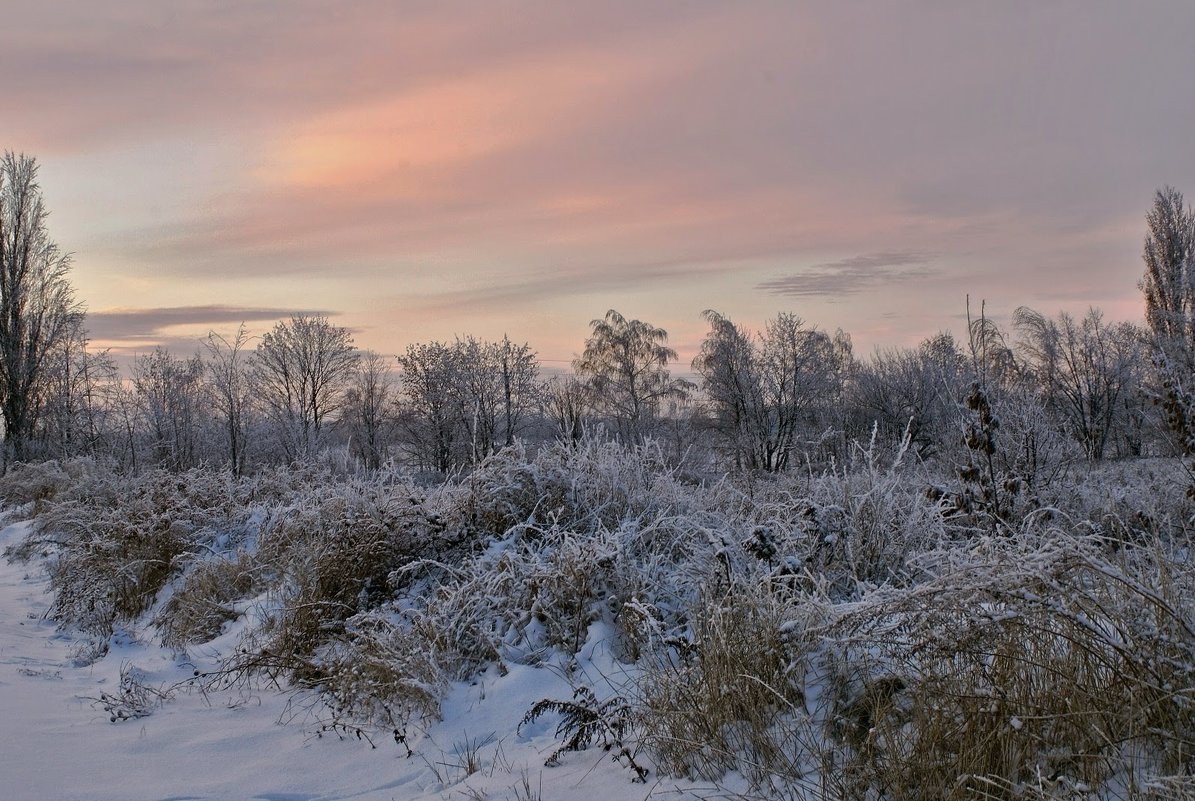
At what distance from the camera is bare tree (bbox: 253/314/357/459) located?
147 feet

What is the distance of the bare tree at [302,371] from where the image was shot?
4466 centimetres

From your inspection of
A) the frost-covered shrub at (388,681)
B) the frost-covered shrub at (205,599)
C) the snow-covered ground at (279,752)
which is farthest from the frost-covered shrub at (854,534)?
the frost-covered shrub at (205,599)

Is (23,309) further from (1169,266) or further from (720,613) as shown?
(1169,266)

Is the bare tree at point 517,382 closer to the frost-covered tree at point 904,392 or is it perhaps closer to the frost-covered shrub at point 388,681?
the frost-covered tree at point 904,392

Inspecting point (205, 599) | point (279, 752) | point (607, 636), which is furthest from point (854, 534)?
point (205, 599)

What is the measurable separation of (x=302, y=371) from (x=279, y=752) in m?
43.1

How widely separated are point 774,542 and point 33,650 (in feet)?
22.2

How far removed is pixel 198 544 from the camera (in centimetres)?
950

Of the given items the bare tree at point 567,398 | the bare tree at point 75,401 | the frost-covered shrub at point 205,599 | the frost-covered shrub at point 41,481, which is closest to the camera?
the frost-covered shrub at point 205,599

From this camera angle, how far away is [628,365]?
53000 millimetres

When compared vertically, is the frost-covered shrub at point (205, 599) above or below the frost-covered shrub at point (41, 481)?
below

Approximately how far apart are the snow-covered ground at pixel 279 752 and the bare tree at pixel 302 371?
133 ft

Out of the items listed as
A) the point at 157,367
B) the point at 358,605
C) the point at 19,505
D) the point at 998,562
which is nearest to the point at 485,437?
the point at 157,367

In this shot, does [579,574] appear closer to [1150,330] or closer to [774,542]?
[774,542]
